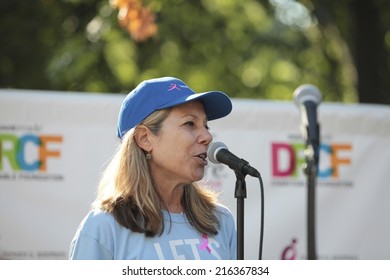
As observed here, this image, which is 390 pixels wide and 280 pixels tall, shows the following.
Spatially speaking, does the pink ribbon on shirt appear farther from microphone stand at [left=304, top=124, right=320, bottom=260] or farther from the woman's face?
microphone stand at [left=304, top=124, right=320, bottom=260]

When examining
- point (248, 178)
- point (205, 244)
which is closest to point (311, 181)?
point (248, 178)

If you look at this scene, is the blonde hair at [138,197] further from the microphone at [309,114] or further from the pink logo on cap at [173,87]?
the microphone at [309,114]

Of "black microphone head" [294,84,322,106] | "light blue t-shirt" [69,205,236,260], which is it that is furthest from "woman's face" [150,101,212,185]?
"black microphone head" [294,84,322,106]

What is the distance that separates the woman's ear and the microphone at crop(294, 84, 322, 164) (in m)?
1.60

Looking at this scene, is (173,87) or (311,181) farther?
(311,181)

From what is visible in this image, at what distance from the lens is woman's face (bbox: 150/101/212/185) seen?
339 cm

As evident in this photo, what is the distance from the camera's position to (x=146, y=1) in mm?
8531

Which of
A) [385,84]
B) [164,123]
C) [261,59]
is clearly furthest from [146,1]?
[261,59]

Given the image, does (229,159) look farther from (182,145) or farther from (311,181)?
(311,181)

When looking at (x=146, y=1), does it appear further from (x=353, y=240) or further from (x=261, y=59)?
(x=261, y=59)

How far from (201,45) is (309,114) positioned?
8714 millimetres

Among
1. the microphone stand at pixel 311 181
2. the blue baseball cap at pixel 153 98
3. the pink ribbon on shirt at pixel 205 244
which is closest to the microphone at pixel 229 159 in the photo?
the blue baseball cap at pixel 153 98

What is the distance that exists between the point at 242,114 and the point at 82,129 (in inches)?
48.7

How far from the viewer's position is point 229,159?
327 cm
